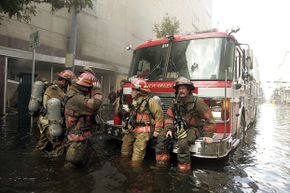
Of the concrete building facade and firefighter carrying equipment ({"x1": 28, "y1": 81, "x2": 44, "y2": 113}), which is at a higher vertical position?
the concrete building facade

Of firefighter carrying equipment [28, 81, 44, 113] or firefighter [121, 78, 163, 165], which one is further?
firefighter carrying equipment [28, 81, 44, 113]

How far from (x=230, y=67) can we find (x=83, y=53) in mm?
13638

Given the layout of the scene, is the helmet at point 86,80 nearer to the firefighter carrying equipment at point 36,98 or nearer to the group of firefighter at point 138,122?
the group of firefighter at point 138,122

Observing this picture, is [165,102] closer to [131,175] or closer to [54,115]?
[131,175]

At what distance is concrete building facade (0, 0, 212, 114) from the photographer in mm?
13602

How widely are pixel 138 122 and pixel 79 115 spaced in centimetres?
107

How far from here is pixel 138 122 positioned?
216 inches

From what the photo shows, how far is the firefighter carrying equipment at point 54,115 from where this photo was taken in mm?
5441

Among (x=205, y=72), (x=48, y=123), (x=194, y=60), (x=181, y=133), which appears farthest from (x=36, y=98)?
(x=205, y=72)

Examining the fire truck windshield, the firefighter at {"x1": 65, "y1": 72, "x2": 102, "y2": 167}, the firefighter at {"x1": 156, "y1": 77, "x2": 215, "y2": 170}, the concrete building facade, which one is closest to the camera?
the firefighter at {"x1": 65, "y1": 72, "x2": 102, "y2": 167}

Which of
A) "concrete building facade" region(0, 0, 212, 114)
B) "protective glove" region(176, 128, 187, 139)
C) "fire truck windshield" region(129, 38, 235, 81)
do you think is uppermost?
"concrete building facade" region(0, 0, 212, 114)

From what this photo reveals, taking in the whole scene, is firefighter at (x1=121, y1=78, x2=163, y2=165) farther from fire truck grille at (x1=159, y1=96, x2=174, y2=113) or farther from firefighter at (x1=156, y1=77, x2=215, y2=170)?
fire truck grille at (x1=159, y1=96, x2=174, y2=113)

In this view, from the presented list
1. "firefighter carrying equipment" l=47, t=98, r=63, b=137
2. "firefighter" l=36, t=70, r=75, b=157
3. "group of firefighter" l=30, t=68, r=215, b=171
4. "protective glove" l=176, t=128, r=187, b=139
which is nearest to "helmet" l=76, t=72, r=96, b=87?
"group of firefighter" l=30, t=68, r=215, b=171

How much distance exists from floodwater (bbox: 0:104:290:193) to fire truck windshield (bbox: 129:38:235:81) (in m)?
1.68
